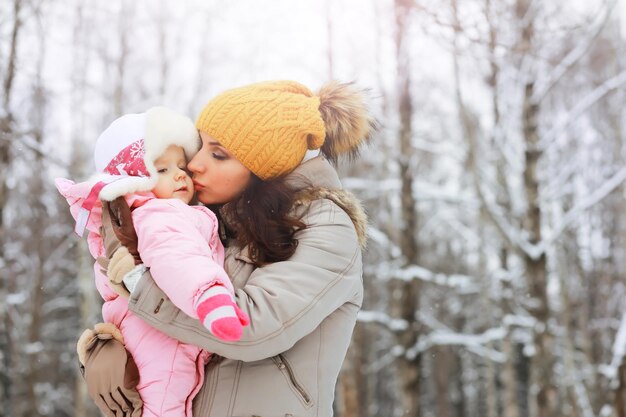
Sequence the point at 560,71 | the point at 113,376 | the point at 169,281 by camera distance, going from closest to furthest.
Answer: the point at 169,281
the point at 113,376
the point at 560,71

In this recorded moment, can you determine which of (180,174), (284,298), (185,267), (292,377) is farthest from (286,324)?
(180,174)

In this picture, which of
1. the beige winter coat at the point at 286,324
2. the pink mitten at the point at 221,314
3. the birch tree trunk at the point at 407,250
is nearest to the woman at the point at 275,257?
the beige winter coat at the point at 286,324

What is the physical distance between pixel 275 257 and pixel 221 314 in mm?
345

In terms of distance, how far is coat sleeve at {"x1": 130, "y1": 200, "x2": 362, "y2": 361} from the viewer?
1.64 meters

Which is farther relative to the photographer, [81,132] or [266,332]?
[81,132]

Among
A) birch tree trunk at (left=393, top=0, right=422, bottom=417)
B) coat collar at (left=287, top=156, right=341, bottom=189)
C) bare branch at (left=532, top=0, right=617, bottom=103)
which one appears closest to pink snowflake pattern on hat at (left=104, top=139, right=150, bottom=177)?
coat collar at (left=287, top=156, right=341, bottom=189)

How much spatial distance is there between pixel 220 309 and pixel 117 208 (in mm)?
480

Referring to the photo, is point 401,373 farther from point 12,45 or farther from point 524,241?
point 12,45

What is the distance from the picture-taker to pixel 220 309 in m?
1.50

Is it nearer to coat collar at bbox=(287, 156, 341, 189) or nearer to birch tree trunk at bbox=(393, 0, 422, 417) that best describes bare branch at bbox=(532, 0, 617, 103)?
birch tree trunk at bbox=(393, 0, 422, 417)

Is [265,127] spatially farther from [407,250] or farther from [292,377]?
[407,250]

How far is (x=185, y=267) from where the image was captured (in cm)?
159

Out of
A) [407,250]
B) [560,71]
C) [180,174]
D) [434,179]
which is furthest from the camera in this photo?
[434,179]

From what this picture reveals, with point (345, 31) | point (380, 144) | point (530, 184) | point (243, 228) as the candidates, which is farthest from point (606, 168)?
point (243, 228)
